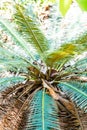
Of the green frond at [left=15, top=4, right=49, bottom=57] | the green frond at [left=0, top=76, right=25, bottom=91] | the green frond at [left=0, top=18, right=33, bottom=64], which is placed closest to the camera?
the green frond at [left=0, top=76, right=25, bottom=91]

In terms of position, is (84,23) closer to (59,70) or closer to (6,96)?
(59,70)

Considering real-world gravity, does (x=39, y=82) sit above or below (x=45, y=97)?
above

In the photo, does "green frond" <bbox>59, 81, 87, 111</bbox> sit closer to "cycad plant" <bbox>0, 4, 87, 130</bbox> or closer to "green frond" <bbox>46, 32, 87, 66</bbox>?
"cycad plant" <bbox>0, 4, 87, 130</bbox>

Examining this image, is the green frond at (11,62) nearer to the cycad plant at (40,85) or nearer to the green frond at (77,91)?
the cycad plant at (40,85)

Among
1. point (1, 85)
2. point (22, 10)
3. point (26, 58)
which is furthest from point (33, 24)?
point (1, 85)

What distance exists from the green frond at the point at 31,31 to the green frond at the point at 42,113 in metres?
0.51

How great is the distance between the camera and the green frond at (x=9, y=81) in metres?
2.55

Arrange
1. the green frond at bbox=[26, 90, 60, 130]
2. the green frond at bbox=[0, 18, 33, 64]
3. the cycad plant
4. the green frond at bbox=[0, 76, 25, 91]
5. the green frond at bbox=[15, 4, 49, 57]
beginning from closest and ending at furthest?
the green frond at bbox=[26, 90, 60, 130]
the cycad plant
the green frond at bbox=[0, 76, 25, 91]
the green frond at bbox=[15, 4, 49, 57]
the green frond at bbox=[0, 18, 33, 64]

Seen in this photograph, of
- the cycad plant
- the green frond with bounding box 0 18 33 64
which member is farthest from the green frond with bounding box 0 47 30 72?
the green frond with bounding box 0 18 33 64

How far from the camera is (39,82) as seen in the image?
269 centimetres

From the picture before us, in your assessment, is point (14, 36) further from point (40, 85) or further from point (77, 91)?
point (77, 91)

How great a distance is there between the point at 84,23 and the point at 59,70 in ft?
2.67

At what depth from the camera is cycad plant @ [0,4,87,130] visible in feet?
7.48

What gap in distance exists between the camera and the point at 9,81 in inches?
103
